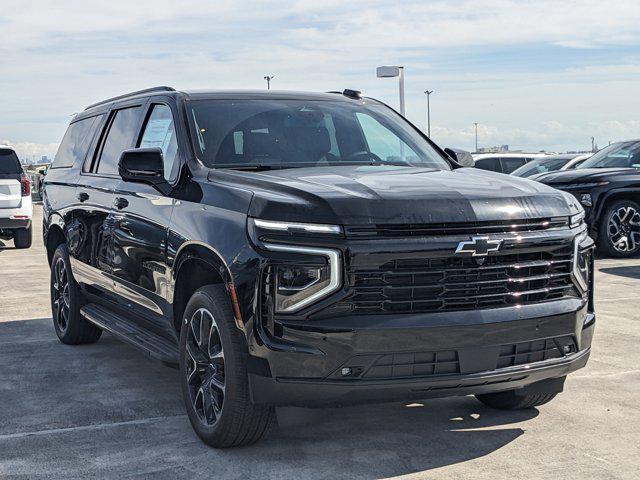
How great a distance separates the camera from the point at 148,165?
545 cm

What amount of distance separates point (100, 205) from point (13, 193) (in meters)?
10.0

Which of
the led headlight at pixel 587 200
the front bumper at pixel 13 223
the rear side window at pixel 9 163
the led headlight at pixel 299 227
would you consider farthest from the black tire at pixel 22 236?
the led headlight at pixel 299 227

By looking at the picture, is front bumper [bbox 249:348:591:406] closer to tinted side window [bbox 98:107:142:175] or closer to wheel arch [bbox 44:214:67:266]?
tinted side window [bbox 98:107:142:175]

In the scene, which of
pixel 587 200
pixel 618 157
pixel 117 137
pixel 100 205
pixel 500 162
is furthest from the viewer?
pixel 500 162

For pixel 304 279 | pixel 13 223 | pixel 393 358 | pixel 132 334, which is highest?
pixel 304 279

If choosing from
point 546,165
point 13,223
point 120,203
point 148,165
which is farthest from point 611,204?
point 148,165

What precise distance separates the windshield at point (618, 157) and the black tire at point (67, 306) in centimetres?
934

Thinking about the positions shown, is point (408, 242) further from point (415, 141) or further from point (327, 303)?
point (415, 141)

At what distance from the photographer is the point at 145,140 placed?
20.6 feet

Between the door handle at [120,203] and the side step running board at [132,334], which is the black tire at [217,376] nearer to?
the side step running board at [132,334]

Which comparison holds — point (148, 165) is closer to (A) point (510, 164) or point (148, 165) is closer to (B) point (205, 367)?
(B) point (205, 367)

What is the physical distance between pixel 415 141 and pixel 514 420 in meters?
2.01

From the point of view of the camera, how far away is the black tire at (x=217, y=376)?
451 centimetres

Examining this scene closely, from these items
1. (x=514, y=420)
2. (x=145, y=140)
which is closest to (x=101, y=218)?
(x=145, y=140)
